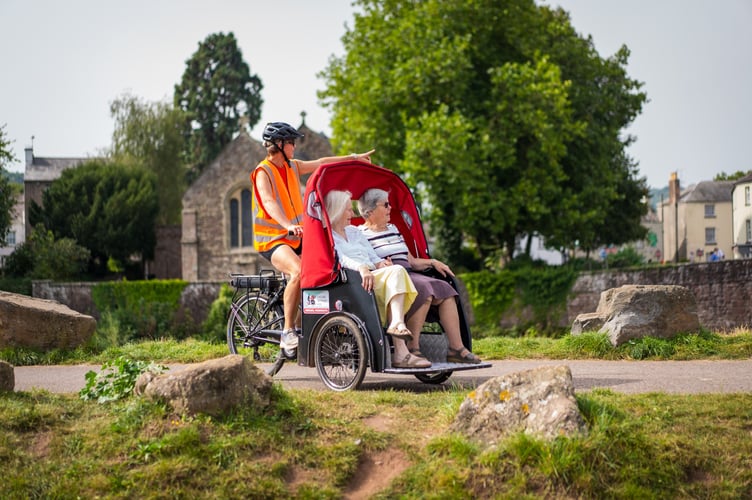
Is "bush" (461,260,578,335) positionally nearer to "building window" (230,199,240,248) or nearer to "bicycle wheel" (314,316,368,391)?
"building window" (230,199,240,248)

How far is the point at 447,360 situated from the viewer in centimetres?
859

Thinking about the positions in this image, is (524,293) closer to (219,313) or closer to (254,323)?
(219,313)

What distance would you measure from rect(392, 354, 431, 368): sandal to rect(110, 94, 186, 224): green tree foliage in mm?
55205

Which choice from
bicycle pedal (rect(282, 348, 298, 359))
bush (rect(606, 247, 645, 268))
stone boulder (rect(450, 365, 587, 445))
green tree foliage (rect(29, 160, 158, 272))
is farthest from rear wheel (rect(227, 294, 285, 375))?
green tree foliage (rect(29, 160, 158, 272))

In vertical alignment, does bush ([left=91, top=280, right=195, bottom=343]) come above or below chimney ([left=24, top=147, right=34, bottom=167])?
below

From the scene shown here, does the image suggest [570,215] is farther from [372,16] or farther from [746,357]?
[746,357]

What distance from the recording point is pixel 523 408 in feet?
19.6

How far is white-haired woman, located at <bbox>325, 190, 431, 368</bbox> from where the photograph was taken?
7973 mm

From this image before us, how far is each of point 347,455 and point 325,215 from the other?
3098 millimetres

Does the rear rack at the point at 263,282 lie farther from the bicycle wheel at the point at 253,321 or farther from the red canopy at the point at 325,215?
the red canopy at the point at 325,215

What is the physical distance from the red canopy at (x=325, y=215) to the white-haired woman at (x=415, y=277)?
21 cm

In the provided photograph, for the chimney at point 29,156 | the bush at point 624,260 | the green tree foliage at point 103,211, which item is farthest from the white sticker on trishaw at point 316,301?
the chimney at point 29,156

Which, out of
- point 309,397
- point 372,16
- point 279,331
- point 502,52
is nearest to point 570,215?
point 502,52

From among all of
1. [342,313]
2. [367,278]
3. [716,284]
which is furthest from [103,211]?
[367,278]
